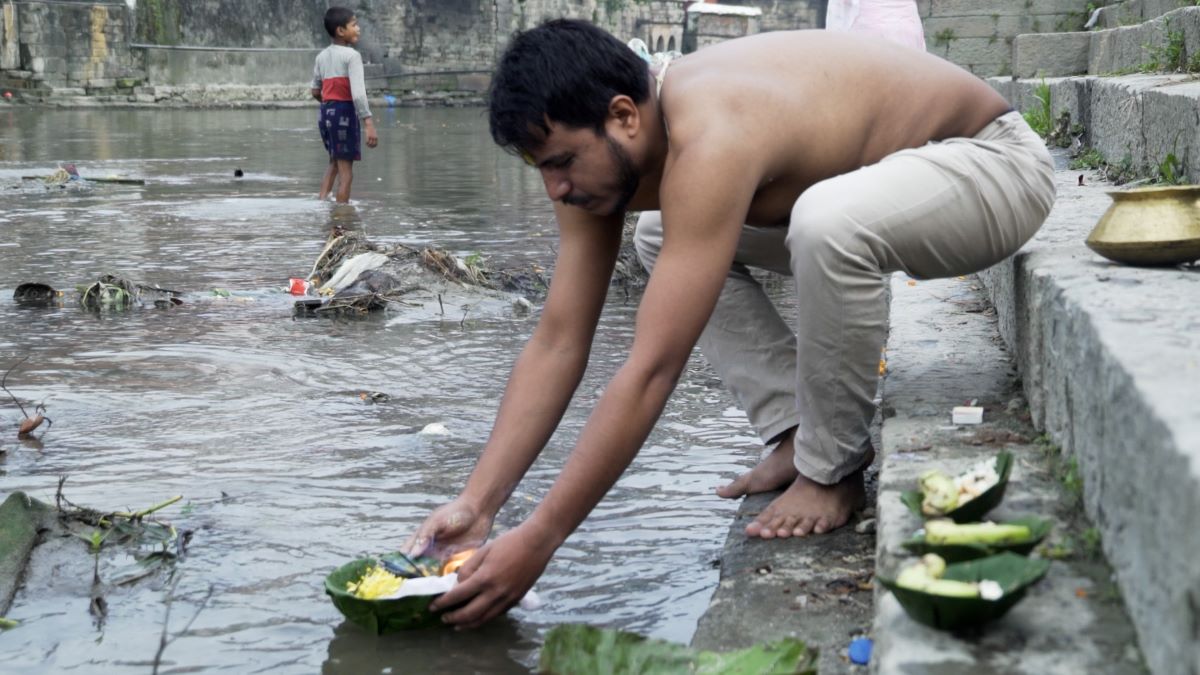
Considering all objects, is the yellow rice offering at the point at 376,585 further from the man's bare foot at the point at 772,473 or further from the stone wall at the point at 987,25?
the stone wall at the point at 987,25

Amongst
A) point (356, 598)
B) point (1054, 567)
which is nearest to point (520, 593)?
point (356, 598)

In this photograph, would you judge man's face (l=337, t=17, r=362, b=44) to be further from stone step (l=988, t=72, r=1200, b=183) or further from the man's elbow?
the man's elbow

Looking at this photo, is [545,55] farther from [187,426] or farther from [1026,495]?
[187,426]

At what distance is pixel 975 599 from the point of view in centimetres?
170

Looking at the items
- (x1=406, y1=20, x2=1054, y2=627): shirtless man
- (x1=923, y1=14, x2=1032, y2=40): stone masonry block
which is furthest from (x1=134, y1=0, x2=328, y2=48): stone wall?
(x1=406, y1=20, x2=1054, y2=627): shirtless man

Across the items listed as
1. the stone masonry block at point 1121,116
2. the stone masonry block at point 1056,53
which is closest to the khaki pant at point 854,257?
the stone masonry block at point 1121,116

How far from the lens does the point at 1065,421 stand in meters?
2.29

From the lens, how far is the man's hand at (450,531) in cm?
261

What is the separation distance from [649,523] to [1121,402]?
Answer: 5.17ft

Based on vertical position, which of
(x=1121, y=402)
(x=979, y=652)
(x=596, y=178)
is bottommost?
(x=979, y=652)

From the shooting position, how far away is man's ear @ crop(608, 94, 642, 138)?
2.41 metres

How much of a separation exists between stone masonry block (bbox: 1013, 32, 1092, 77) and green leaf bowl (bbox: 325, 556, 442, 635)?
25.2 ft

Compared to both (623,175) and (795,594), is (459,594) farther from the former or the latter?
(623,175)

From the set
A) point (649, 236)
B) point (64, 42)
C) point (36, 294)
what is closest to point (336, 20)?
point (36, 294)
